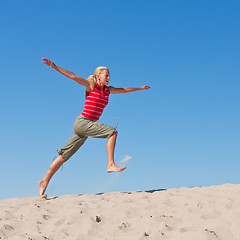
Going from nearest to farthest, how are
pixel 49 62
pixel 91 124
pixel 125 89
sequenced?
pixel 49 62
pixel 91 124
pixel 125 89

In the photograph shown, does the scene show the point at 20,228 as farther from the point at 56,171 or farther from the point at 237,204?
the point at 237,204

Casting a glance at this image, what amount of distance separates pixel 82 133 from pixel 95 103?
2.27 feet

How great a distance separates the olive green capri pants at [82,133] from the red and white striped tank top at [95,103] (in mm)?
133

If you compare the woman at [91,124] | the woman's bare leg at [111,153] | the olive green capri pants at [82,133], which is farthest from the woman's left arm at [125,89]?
the woman's bare leg at [111,153]

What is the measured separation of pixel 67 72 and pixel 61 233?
10.3 ft

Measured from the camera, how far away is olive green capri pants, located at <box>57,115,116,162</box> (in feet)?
23.9

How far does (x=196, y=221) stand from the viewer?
17.7 ft

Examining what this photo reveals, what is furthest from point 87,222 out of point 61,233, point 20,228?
A: point 20,228

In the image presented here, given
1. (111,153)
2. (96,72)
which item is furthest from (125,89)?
(111,153)

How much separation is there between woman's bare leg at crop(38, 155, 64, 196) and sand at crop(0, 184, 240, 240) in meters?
0.55

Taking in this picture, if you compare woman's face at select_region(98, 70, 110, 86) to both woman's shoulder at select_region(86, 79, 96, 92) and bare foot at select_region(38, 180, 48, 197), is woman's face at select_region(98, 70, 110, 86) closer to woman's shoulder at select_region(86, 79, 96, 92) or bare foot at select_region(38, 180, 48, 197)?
woman's shoulder at select_region(86, 79, 96, 92)

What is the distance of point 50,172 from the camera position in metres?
7.66

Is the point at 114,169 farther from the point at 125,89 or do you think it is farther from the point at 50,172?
the point at 125,89

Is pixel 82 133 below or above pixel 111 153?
above
